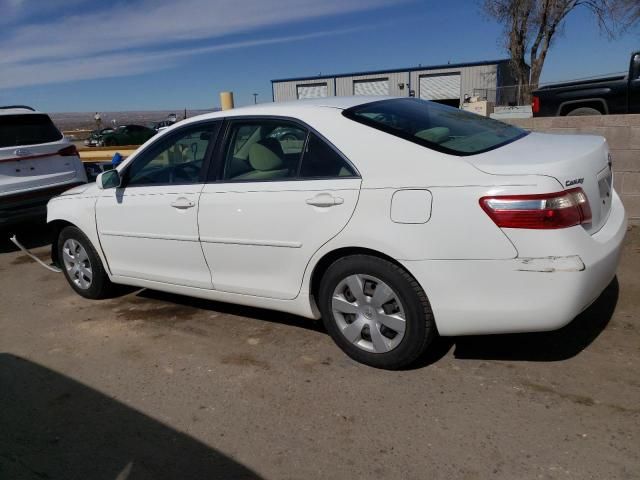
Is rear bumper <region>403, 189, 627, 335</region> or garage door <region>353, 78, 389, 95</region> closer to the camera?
rear bumper <region>403, 189, 627, 335</region>

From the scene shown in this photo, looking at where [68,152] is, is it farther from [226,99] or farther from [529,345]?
[529,345]

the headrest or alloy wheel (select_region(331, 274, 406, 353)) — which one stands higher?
the headrest

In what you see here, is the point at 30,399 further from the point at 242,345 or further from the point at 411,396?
the point at 411,396

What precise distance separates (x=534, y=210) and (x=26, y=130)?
687 centimetres

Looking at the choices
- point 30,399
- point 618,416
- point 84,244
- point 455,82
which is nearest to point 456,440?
point 618,416

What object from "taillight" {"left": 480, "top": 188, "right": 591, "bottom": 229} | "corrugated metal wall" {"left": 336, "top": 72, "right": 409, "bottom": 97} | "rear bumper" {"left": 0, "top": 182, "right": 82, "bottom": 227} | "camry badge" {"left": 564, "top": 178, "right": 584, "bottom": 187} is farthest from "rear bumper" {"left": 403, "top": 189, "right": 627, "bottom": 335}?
"corrugated metal wall" {"left": 336, "top": 72, "right": 409, "bottom": 97}

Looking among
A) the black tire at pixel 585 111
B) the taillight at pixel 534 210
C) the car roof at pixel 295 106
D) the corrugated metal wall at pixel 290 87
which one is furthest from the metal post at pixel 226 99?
the corrugated metal wall at pixel 290 87

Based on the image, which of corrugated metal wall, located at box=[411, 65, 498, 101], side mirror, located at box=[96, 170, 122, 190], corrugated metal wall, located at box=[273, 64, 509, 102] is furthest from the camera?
corrugated metal wall, located at box=[273, 64, 509, 102]

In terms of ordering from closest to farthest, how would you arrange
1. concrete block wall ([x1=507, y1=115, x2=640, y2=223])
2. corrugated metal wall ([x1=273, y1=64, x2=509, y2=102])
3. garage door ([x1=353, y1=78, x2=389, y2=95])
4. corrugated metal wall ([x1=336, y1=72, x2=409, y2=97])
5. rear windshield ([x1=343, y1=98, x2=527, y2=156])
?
1. rear windshield ([x1=343, y1=98, x2=527, y2=156])
2. concrete block wall ([x1=507, y1=115, x2=640, y2=223])
3. corrugated metal wall ([x1=273, y1=64, x2=509, y2=102])
4. corrugated metal wall ([x1=336, y1=72, x2=409, y2=97])
5. garage door ([x1=353, y1=78, x2=389, y2=95])

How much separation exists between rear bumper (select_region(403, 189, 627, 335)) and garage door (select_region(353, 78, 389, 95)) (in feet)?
161

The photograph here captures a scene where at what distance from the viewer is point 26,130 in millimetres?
7266

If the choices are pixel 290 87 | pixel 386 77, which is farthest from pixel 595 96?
pixel 290 87

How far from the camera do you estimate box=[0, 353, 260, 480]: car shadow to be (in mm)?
2668

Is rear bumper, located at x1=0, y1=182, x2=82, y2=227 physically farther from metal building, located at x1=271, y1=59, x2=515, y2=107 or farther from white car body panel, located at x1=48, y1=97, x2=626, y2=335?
metal building, located at x1=271, y1=59, x2=515, y2=107
